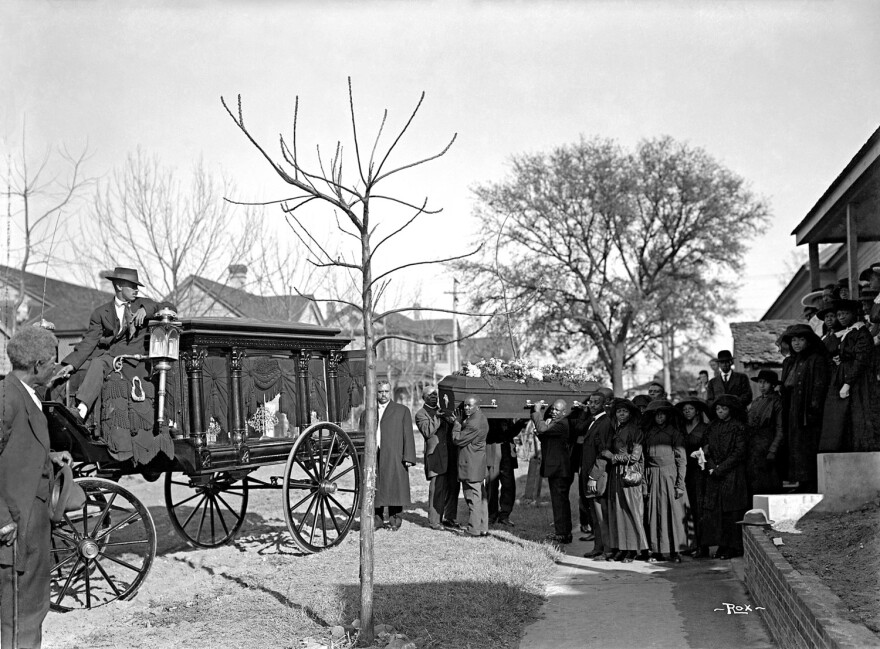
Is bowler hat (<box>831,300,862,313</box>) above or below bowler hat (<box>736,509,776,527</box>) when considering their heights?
above

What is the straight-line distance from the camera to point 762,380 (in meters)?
10.4

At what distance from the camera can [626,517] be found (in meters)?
10.0

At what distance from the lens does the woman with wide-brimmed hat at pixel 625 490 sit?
996 cm

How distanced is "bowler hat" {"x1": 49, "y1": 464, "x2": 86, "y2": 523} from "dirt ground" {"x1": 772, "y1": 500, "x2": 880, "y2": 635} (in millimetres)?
4782

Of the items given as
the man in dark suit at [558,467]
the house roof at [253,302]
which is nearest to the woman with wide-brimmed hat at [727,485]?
the man in dark suit at [558,467]

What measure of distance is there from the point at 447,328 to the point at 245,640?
46941 mm

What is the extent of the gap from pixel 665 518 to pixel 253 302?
580 inches

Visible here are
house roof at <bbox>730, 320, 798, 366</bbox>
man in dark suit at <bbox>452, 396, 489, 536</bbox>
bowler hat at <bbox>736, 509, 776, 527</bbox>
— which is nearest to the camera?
bowler hat at <bbox>736, 509, 776, 527</bbox>

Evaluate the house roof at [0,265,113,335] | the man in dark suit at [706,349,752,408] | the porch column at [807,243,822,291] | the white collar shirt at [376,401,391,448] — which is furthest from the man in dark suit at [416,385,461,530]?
the house roof at [0,265,113,335]

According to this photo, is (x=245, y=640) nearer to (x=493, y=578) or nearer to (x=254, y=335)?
(x=493, y=578)

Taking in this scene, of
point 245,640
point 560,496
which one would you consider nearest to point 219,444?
point 245,640

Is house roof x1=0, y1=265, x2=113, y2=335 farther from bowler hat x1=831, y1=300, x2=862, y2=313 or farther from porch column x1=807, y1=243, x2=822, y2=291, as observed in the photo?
bowler hat x1=831, y1=300, x2=862, y2=313

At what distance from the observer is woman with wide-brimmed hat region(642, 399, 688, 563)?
9.91 m

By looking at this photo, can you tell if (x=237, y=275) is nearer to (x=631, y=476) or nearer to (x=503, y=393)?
(x=503, y=393)
